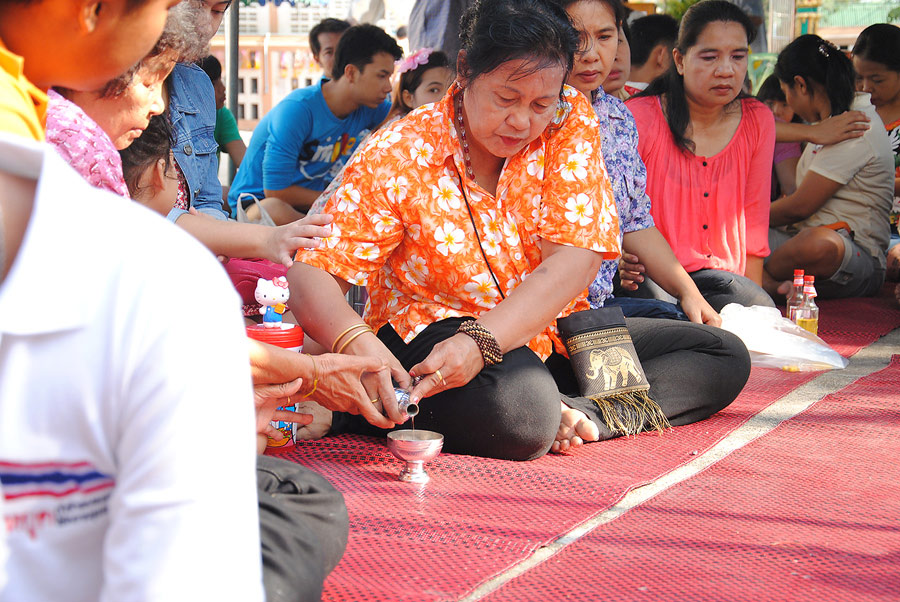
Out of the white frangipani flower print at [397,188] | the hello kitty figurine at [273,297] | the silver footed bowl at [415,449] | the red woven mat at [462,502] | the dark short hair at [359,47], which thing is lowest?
the red woven mat at [462,502]

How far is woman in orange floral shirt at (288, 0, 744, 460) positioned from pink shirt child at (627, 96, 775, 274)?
1.58 m

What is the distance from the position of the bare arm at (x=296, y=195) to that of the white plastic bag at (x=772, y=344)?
2643 millimetres

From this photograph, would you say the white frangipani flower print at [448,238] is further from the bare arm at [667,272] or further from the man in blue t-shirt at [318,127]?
the man in blue t-shirt at [318,127]

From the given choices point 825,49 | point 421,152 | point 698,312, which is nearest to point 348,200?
point 421,152

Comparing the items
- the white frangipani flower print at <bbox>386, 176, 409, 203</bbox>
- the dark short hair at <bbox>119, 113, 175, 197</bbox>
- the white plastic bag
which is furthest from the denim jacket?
the white plastic bag

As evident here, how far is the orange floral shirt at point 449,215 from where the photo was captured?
2.63 meters

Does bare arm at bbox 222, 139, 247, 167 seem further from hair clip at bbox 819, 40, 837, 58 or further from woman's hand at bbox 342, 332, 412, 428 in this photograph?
woman's hand at bbox 342, 332, 412, 428

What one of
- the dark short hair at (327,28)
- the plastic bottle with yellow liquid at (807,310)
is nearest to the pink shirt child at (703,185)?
the plastic bottle with yellow liquid at (807,310)

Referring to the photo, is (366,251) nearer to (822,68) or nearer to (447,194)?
(447,194)

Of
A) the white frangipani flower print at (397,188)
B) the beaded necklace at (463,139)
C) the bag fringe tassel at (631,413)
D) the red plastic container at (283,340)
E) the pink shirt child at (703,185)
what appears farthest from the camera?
the pink shirt child at (703,185)

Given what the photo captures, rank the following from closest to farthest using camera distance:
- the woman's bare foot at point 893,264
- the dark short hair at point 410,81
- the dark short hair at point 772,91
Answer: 1. the dark short hair at point 410,81
2. the woman's bare foot at point 893,264
3. the dark short hair at point 772,91

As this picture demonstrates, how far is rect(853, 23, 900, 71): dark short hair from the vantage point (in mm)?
5895

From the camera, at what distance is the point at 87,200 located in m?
0.78

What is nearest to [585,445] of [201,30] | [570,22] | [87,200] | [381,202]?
[381,202]
